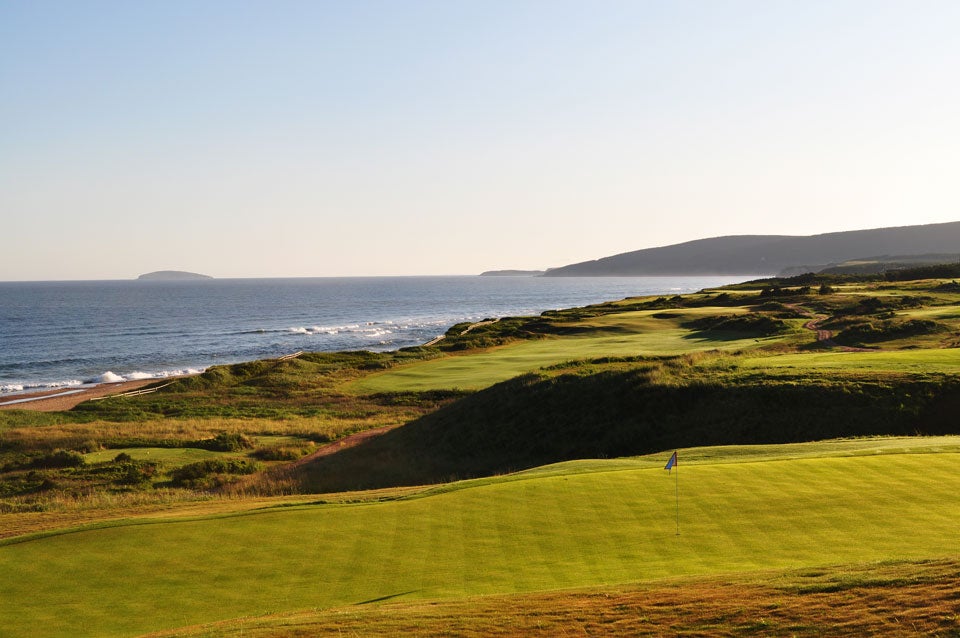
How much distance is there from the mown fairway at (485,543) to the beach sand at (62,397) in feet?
142

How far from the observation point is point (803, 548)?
11.1m

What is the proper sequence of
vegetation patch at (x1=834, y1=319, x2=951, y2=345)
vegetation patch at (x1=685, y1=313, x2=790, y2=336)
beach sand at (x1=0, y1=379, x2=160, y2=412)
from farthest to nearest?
vegetation patch at (x1=685, y1=313, x2=790, y2=336), beach sand at (x1=0, y1=379, x2=160, y2=412), vegetation patch at (x1=834, y1=319, x2=951, y2=345)

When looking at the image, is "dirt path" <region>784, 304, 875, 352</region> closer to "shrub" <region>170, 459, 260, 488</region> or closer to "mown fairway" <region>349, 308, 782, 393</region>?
"mown fairway" <region>349, 308, 782, 393</region>

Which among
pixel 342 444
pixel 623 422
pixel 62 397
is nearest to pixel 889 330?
pixel 623 422

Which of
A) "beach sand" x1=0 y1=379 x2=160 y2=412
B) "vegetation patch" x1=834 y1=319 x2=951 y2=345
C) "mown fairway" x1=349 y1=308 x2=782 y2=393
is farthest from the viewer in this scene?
"beach sand" x1=0 y1=379 x2=160 y2=412

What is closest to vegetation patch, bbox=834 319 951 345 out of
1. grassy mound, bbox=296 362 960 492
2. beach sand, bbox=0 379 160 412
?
grassy mound, bbox=296 362 960 492

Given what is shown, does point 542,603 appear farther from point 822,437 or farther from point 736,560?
point 822,437

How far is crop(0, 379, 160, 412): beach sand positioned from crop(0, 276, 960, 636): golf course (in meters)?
18.6

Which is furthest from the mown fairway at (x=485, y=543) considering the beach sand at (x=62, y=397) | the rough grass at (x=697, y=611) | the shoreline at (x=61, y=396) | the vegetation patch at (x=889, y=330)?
the shoreline at (x=61, y=396)

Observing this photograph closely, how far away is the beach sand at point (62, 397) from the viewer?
52.5m

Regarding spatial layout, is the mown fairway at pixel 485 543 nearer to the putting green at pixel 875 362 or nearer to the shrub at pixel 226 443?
the putting green at pixel 875 362

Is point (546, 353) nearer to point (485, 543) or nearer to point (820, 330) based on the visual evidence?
point (820, 330)

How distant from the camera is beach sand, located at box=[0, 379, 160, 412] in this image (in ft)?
172

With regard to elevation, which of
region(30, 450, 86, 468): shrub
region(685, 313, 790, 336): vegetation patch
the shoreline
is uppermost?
region(685, 313, 790, 336): vegetation patch
